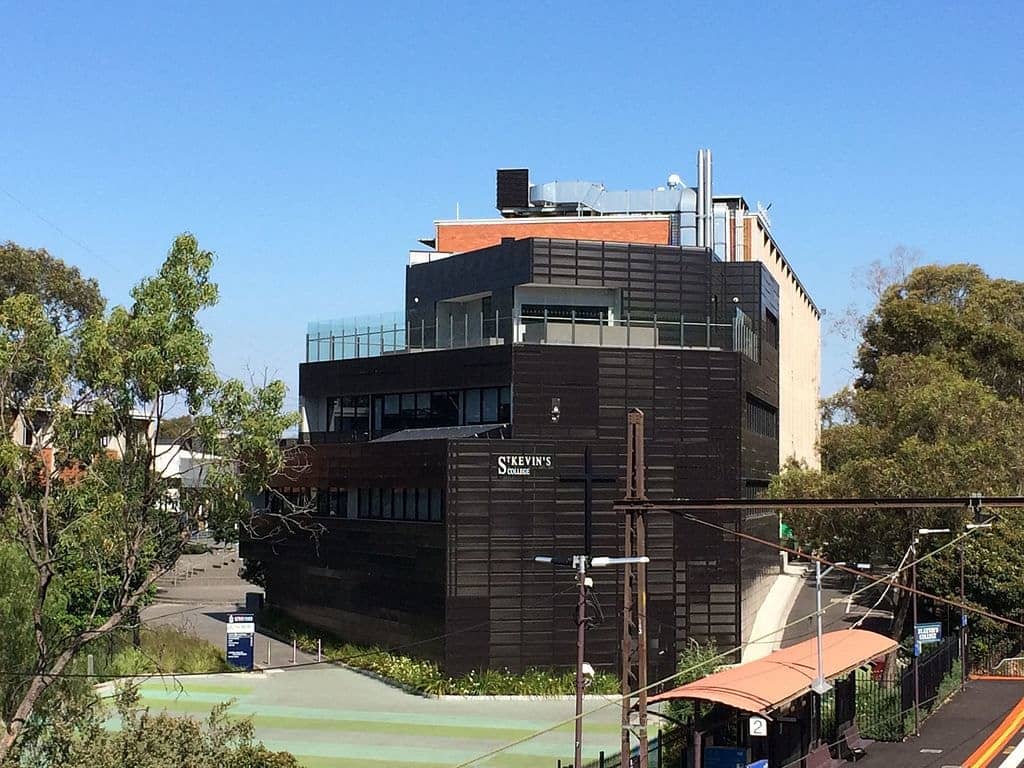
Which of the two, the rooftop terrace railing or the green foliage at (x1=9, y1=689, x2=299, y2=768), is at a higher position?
the rooftop terrace railing

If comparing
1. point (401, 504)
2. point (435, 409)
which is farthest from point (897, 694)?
point (435, 409)

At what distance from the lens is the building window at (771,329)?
55572 mm

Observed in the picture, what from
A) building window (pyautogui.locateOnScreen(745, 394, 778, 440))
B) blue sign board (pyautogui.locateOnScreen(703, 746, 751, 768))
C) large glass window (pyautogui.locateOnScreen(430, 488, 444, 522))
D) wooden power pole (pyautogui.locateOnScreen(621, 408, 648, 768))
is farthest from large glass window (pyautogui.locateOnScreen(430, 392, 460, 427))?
wooden power pole (pyautogui.locateOnScreen(621, 408, 648, 768))

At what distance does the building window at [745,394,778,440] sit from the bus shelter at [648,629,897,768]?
1973 centimetres

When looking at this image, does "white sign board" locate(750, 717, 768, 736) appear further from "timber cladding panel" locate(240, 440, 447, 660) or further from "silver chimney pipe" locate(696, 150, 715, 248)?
"silver chimney pipe" locate(696, 150, 715, 248)

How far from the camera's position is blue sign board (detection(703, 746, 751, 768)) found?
24219mm

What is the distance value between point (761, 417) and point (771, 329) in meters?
6.11

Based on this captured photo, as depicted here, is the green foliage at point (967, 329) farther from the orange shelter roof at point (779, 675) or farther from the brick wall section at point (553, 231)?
the orange shelter roof at point (779, 675)

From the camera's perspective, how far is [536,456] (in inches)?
1590

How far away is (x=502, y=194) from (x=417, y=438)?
→ 2706 centimetres

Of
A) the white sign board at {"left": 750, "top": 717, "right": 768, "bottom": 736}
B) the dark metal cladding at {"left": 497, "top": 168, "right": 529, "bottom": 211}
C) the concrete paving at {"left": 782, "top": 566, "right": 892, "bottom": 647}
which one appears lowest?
the concrete paving at {"left": 782, "top": 566, "right": 892, "bottom": 647}

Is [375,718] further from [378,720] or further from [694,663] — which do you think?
[694,663]

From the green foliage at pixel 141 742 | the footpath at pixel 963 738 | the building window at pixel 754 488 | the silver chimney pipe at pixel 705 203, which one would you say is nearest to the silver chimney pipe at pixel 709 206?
the silver chimney pipe at pixel 705 203

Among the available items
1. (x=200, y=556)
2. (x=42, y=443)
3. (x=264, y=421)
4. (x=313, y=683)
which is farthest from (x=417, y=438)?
(x=200, y=556)
